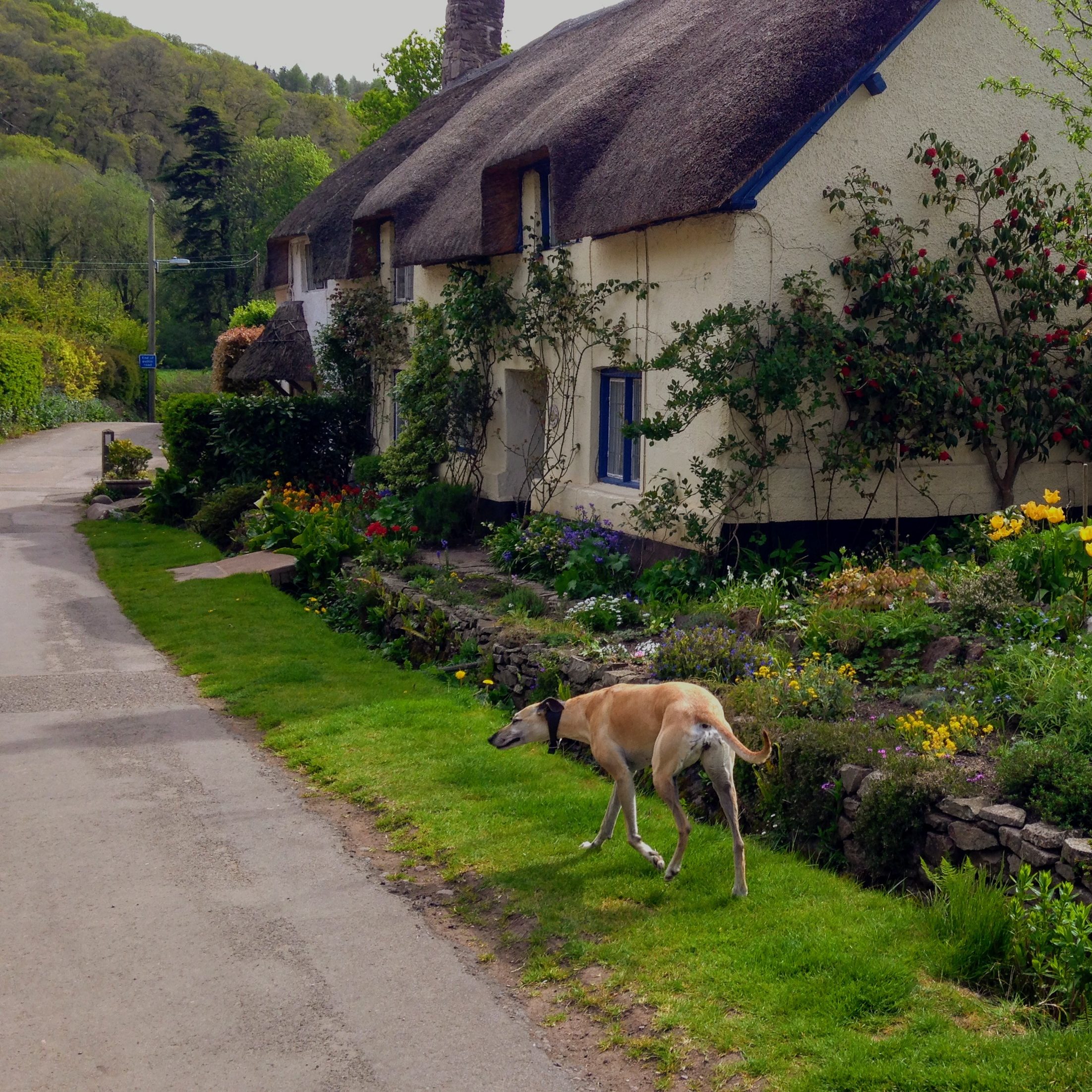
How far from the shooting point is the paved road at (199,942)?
439 cm

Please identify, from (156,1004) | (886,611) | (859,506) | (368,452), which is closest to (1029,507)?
(886,611)

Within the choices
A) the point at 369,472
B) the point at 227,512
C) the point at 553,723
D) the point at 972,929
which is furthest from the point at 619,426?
the point at 972,929

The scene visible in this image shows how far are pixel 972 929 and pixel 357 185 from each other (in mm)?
19683

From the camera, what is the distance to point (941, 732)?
19.8 feet

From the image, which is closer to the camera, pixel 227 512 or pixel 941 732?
pixel 941 732

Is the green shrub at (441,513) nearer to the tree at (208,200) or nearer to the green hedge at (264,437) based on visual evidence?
the green hedge at (264,437)

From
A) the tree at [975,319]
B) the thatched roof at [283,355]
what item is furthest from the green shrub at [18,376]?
the tree at [975,319]

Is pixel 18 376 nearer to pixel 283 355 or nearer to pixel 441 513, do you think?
pixel 283 355

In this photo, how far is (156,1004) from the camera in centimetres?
484

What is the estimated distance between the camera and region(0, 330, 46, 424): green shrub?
35531mm

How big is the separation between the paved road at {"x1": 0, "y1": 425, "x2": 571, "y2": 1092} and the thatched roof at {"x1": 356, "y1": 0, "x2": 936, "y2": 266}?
20.4ft

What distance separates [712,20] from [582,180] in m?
2.48

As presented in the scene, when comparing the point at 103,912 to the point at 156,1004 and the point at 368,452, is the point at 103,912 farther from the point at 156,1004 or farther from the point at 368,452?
the point at 368,452

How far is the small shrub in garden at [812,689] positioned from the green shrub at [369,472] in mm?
10439
